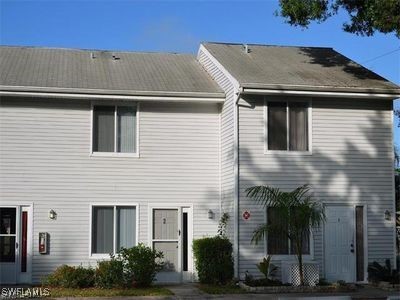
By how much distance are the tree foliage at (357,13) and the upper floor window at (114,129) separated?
5.31 meters

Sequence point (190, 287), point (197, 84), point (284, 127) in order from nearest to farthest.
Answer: point (190, 287), point (284, 127), point (197, 84)

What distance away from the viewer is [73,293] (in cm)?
1584

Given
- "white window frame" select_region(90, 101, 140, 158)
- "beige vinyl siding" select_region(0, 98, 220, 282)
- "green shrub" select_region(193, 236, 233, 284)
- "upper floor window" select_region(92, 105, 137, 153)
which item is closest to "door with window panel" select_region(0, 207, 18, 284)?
"beige vinyl siding" select_region(0, 98, 220, 282)

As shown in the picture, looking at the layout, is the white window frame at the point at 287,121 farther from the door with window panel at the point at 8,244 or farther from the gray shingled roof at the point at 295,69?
the door with window panel at the point at 8,244

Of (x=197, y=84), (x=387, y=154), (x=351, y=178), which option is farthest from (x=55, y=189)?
(x=387, y=154)

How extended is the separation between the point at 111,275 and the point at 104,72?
6795 mm

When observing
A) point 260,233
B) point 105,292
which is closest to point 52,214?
point 105,292

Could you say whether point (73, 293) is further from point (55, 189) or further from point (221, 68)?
point (221, 68)

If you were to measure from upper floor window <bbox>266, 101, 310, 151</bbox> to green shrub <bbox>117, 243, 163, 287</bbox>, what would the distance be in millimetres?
4569

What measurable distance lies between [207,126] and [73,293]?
6463 millimetres

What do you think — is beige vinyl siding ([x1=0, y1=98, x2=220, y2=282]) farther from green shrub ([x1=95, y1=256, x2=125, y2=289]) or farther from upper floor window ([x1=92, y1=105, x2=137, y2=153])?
green shrub ([x1=95, y1=256, x2=125, y2=289])

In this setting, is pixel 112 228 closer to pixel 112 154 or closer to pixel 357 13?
pixel 112 154

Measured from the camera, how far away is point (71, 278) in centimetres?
1670

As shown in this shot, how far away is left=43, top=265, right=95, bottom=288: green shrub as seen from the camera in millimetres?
16703
